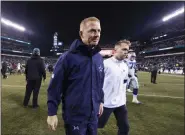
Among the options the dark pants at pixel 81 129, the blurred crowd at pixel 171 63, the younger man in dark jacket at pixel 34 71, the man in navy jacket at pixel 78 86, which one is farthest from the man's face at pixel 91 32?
the blurred crowd at pixel 171 63

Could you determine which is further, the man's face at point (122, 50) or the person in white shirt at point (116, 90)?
the man's face at point (122, 50)

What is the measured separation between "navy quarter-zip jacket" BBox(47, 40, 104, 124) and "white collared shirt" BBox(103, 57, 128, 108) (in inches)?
54.4

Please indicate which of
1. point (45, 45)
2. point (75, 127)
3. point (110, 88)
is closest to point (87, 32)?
point (75, 127)

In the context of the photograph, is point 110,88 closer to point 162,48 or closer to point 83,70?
point 83,70

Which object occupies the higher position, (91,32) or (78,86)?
(91,32)

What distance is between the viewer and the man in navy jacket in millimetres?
2242

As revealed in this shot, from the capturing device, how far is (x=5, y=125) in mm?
5516

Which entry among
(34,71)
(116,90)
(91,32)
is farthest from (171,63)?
(91,32)

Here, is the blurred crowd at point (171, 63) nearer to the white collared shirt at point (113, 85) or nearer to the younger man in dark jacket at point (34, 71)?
the younger man in dark jacket at point (34, 71)

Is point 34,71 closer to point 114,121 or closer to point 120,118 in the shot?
point 114,121

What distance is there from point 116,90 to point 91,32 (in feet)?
5.70

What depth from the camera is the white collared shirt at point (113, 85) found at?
3734 mm

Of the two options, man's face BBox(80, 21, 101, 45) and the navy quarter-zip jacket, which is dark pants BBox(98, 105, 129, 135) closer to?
the navy quarter-zip jacket

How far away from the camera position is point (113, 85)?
149 inches
